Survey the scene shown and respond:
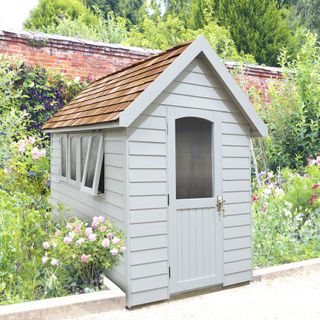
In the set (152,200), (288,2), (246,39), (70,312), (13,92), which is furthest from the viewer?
(288,2)

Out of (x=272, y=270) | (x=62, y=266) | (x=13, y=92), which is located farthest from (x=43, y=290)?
(x=13, y=92)

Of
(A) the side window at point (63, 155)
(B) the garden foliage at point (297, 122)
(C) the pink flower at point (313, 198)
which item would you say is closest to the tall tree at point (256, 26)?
(B) the garden foliage at point (297, 122)

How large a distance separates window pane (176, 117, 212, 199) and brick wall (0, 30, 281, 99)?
6031mm

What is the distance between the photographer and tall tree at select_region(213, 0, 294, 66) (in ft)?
75.7

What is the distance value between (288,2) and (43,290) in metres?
28.0

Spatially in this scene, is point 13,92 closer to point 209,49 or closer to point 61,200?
point 61,200

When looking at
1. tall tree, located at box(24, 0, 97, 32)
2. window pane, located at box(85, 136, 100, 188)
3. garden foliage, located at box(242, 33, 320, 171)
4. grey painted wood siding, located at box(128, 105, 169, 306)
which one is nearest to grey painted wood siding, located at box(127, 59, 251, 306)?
grey painted wood siding, located at box(128, 105, 169, 306)

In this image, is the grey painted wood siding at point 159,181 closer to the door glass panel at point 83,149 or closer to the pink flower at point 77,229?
the pink flower at point 77,229

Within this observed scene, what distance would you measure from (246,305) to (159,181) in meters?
1.72

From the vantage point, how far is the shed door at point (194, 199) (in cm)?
479

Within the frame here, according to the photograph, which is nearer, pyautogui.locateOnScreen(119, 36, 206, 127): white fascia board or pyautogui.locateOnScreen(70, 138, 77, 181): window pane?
pyautogui.locateOnScreen(119, 36, 206, 127): white fascia board

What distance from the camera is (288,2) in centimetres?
2792

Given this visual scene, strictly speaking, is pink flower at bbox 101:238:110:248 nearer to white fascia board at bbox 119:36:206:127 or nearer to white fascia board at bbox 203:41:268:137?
white fascia board at bbox 119:36:206:127

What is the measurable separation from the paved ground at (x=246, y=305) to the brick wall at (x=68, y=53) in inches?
277
